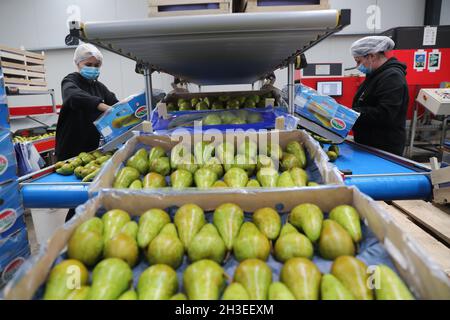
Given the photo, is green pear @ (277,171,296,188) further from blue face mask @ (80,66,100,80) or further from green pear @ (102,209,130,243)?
blue face mask @ (80,66,100,80)

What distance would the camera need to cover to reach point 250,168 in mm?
1181

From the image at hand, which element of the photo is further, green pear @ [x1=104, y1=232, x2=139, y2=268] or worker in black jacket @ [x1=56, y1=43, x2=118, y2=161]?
worker in black jacket @ [x1=56, y1=43, x2=118, y2=161]

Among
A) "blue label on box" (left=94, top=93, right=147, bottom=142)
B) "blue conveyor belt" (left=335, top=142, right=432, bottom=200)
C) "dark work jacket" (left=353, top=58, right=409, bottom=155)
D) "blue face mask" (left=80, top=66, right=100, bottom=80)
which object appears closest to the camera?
"blue conveyor belt" (left=335, top=142, right=432, bottom=200)

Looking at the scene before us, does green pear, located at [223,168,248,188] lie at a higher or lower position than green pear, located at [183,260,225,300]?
higher

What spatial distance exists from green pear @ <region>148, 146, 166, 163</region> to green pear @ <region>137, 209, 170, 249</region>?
42cm

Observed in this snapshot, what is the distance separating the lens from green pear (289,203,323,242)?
2.53 feet

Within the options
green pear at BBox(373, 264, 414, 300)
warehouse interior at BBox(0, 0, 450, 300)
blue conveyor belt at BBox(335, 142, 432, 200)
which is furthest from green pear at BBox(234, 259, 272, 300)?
blue conveyor belt at BBox(335, 142, 432, 200)

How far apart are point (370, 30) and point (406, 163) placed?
17.2 ft

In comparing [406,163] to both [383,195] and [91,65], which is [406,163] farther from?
[91,65]

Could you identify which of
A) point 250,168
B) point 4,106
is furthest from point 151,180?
point 4,106

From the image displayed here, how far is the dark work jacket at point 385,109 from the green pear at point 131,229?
6.58ft

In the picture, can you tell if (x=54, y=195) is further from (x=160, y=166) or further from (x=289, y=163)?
(x=289, y=163)

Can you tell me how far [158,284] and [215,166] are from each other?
62 cm

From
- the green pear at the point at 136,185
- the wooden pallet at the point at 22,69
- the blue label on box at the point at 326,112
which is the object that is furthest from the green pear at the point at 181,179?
Answer: the wooden pallet at the point at 22,69
